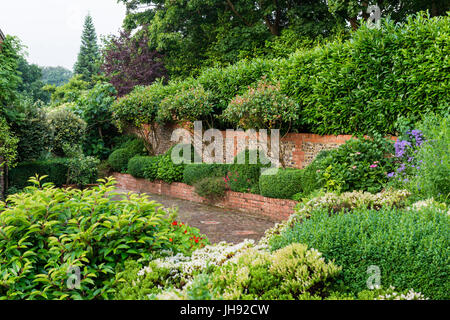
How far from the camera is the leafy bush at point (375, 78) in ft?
23.2

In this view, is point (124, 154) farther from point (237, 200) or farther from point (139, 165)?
point (237, 200)

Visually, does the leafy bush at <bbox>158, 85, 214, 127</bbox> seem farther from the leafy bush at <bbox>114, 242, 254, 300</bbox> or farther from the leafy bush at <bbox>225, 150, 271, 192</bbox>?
the leafy bush at <bbox>114, 242, 254, 300</bbox>

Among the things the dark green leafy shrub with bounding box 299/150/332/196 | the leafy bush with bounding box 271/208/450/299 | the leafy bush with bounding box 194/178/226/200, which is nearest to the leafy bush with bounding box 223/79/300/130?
the dark green leafy shrub with bounding box 299/150/332/196

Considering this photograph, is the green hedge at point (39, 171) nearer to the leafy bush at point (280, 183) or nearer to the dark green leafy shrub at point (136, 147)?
the dark green leafy shrub at point (136, 147)

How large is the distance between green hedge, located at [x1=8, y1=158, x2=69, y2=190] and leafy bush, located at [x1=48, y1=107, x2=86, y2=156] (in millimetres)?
761

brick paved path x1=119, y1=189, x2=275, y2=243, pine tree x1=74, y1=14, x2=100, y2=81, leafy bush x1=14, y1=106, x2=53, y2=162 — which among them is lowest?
brick paved path x1=119, y1=189, x2=275, y2=243

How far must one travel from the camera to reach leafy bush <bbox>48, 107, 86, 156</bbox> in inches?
525

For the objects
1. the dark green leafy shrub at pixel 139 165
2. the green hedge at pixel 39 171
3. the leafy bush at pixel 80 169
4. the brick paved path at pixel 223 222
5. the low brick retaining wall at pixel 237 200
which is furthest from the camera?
the dark green leafy shrub at pixel 139 165

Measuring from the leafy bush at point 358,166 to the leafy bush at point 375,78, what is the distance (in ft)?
2.51

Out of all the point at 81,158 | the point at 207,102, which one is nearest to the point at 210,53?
the point at 207,102

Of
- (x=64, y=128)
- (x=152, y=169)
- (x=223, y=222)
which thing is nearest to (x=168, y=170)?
(x=152, y=169)

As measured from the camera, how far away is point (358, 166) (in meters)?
7.04

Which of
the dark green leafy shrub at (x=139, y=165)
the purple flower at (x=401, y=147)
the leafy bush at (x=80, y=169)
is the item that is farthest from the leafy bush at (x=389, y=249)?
the leafy bush at (x=80, y=169)
